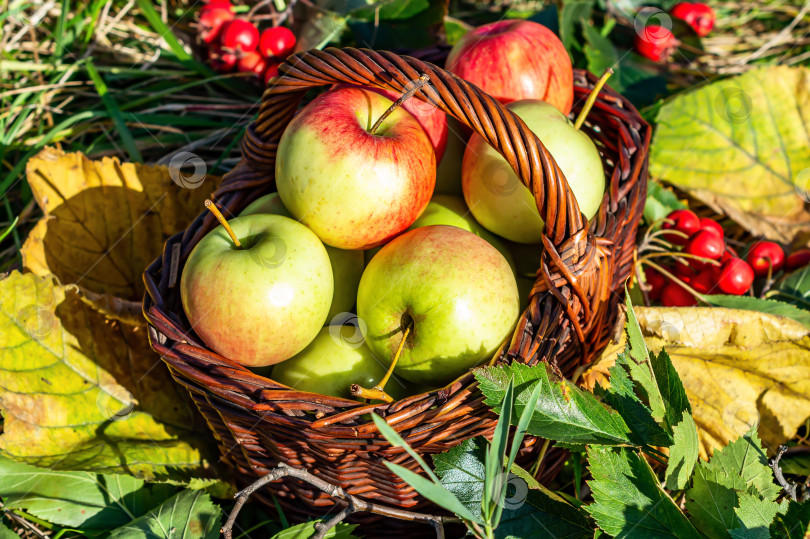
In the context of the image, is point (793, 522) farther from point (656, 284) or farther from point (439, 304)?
point (656, 284)

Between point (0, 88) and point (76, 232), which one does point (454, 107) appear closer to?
point (76, 232)

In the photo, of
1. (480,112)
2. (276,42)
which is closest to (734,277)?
(480,112)

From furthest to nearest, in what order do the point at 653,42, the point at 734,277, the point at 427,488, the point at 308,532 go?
the point at 653,42 < the point at 734,277 < the point at 308,532 < the point at 427,488

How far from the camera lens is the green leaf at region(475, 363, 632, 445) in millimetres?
936

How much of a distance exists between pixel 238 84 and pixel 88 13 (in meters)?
0.65

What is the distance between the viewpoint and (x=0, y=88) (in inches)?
82.7

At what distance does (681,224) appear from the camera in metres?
1.69

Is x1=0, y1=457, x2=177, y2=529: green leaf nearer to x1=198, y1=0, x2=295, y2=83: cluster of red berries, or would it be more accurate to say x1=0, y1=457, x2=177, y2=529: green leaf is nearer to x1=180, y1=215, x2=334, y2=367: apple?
x1=180, y1=215, x2=334, y2=367: apple

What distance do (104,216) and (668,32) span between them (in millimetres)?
2012

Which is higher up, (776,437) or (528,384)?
(528,384)

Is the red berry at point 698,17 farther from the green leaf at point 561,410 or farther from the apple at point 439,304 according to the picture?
the green leaf at point 561,410

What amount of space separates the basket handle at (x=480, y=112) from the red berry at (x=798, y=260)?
1057mm

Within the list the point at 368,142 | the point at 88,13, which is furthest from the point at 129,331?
the point at 88,13

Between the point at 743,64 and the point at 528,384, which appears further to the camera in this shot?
the point at 743,64
